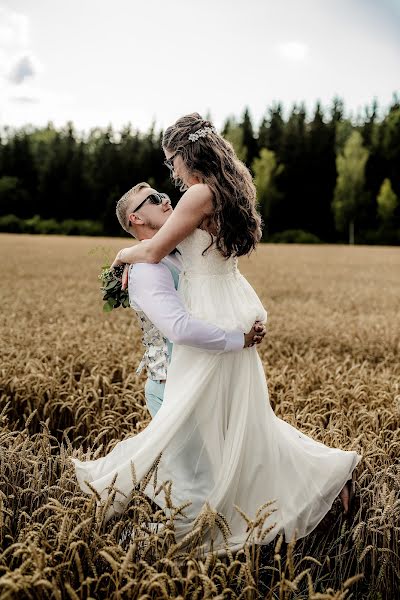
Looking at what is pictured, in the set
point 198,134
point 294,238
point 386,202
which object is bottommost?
point 294,238

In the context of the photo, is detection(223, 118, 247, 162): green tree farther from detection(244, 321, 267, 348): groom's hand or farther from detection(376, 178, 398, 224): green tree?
detection(244, 321, 267, 348): groom's hand

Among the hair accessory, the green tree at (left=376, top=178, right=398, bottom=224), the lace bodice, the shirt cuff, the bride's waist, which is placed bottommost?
the green tree at (left=376, top=178, right=398, bottom=224)

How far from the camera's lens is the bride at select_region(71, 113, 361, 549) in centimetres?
284

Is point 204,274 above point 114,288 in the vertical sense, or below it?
above

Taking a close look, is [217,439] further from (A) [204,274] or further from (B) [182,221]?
(B) [182,221]

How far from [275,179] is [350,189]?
31.8 feet

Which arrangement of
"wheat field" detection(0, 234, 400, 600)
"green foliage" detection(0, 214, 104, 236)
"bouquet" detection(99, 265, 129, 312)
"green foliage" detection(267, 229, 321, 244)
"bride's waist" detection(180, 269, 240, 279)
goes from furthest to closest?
"green foliage" detection(0, 214, 104, 236)
"green foliage" detection(267, 229, 321, 244)
"bouquet" detection(99, 265, 129, 312)
"bride's waist" detection(180, 269, 240, 279)
"wheat field" detection(0, 234, 400, 600)

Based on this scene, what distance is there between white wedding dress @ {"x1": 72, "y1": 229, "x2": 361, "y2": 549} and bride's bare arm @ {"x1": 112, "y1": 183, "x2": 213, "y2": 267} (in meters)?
0.13

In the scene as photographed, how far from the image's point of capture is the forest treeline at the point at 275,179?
214ft

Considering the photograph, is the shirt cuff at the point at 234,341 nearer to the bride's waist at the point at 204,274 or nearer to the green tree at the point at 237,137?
the bride's waist at the point at 204,274

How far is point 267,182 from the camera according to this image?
67625mm

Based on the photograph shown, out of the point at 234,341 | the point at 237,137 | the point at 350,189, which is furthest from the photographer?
the point at 237,137

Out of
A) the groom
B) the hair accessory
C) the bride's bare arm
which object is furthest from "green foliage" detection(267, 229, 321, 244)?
the bride's bare arm

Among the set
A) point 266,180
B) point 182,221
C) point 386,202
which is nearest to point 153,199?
point 182,221
